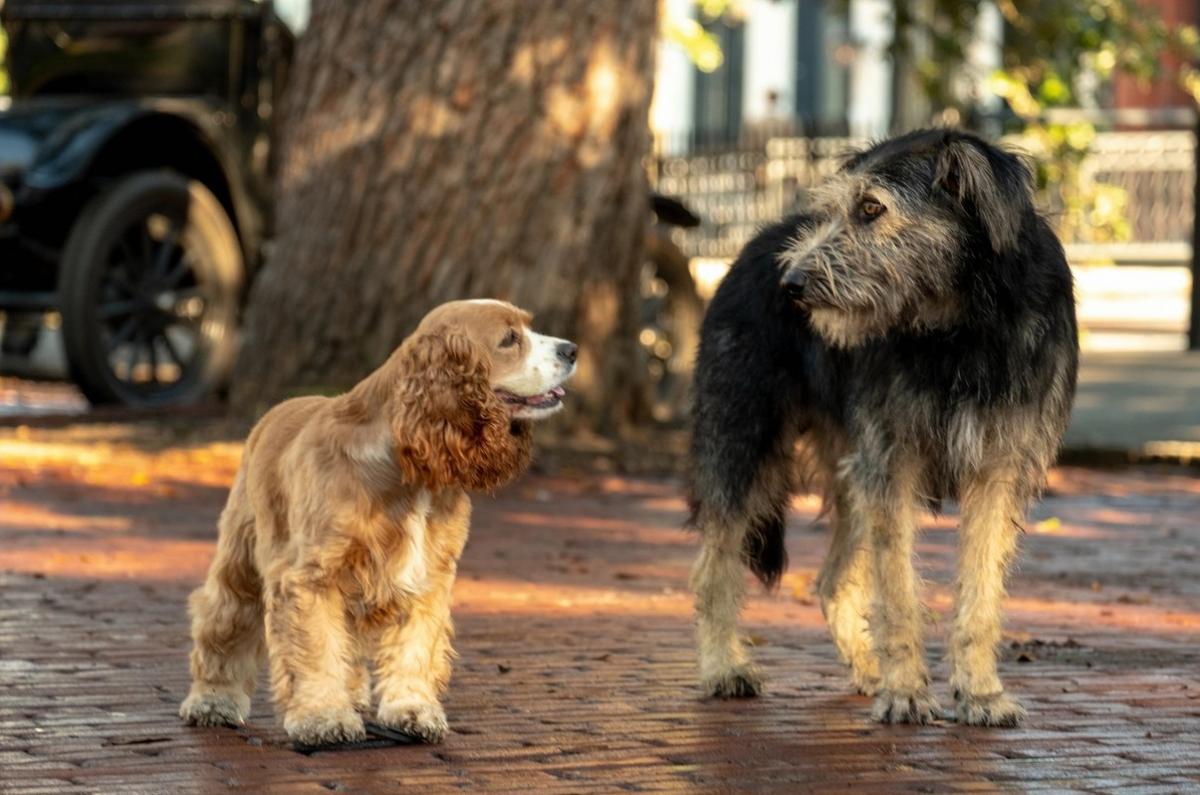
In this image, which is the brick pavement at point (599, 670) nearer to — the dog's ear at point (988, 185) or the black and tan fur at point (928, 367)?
the black and tan fur at point (928, 367)

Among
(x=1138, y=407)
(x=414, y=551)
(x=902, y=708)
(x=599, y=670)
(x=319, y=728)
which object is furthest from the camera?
(x=1138, y=407)

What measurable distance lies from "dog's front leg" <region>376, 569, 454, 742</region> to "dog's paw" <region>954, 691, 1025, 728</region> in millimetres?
1465

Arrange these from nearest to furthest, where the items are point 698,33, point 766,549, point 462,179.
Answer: point 766,549 → point 462,179 → point 698,33

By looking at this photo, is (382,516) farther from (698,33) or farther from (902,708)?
(698,33)

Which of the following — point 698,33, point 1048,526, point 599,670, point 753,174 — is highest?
point 698,33

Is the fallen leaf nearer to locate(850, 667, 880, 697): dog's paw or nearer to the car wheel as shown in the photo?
locate(850, 667, 880, 697): dog's paw

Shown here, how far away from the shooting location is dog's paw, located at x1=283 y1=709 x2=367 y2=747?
5543mm

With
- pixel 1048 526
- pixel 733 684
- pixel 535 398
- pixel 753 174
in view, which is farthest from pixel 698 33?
pixel 535 398

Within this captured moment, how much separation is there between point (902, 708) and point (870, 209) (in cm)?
140

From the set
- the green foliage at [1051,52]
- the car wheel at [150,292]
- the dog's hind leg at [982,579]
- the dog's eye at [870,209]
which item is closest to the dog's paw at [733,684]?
the dog's hind leg at [982,579]

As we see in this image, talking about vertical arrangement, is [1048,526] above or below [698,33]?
below

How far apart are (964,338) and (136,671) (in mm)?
2690

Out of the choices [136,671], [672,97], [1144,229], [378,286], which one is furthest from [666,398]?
[672,97]

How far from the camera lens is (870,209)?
610 centimetres
